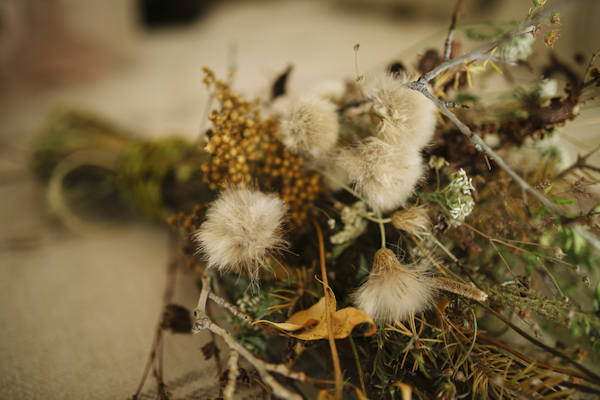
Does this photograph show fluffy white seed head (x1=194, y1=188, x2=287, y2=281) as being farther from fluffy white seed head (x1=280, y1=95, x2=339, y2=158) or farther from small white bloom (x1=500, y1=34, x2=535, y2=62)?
small white bloom (x1=500, y1=34, x2=535, y2=62)

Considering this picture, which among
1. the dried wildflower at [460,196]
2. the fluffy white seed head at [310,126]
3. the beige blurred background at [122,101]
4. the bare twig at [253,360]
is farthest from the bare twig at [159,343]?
the dried wildflower at [460,196]

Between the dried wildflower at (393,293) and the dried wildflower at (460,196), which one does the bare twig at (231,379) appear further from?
the dried wildflower at (460,196)

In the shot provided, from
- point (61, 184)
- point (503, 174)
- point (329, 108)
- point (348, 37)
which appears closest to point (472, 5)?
point (348, 37)

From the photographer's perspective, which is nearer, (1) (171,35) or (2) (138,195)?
(2) (138,195)

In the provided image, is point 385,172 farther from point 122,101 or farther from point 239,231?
point 122,101

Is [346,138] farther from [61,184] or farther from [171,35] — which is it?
[171,35]

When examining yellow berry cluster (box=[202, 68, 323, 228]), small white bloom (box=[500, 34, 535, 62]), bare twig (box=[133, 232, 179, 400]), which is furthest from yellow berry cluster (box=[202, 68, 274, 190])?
small white bloom (box=[500, 34, 535, 62])
